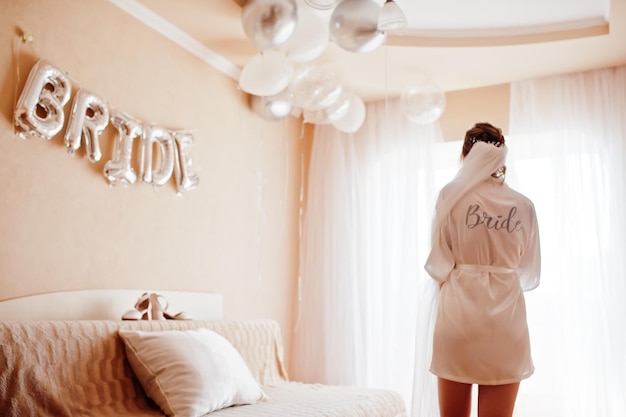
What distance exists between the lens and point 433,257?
6.64ft

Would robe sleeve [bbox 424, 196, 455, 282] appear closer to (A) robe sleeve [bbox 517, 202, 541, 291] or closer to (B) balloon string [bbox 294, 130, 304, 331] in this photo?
(A) robe sleeve [bbox 517, 202, 541, 291]

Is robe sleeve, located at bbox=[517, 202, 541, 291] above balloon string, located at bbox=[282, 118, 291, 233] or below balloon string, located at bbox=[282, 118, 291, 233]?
below

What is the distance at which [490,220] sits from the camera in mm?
1946

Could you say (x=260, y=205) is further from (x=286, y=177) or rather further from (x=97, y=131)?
(x=97, y=131)

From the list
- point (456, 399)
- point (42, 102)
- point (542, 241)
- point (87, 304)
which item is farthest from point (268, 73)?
point (542, 241)

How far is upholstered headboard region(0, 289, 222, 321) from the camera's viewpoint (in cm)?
227

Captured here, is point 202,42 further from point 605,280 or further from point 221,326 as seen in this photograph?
point 605,280

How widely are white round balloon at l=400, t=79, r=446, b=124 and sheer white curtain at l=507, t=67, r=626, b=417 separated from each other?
28.0 inches

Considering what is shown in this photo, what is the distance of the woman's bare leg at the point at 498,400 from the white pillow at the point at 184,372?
99cm

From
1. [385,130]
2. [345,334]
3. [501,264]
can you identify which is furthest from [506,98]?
[501,264]

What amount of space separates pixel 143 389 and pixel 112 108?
127 centimetres

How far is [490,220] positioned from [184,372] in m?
1.24

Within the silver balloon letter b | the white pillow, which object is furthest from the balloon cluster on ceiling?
the white pillow

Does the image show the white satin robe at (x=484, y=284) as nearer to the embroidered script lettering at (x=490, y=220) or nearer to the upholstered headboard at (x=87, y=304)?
the embroidered script lettering at (x=490, y=220)
